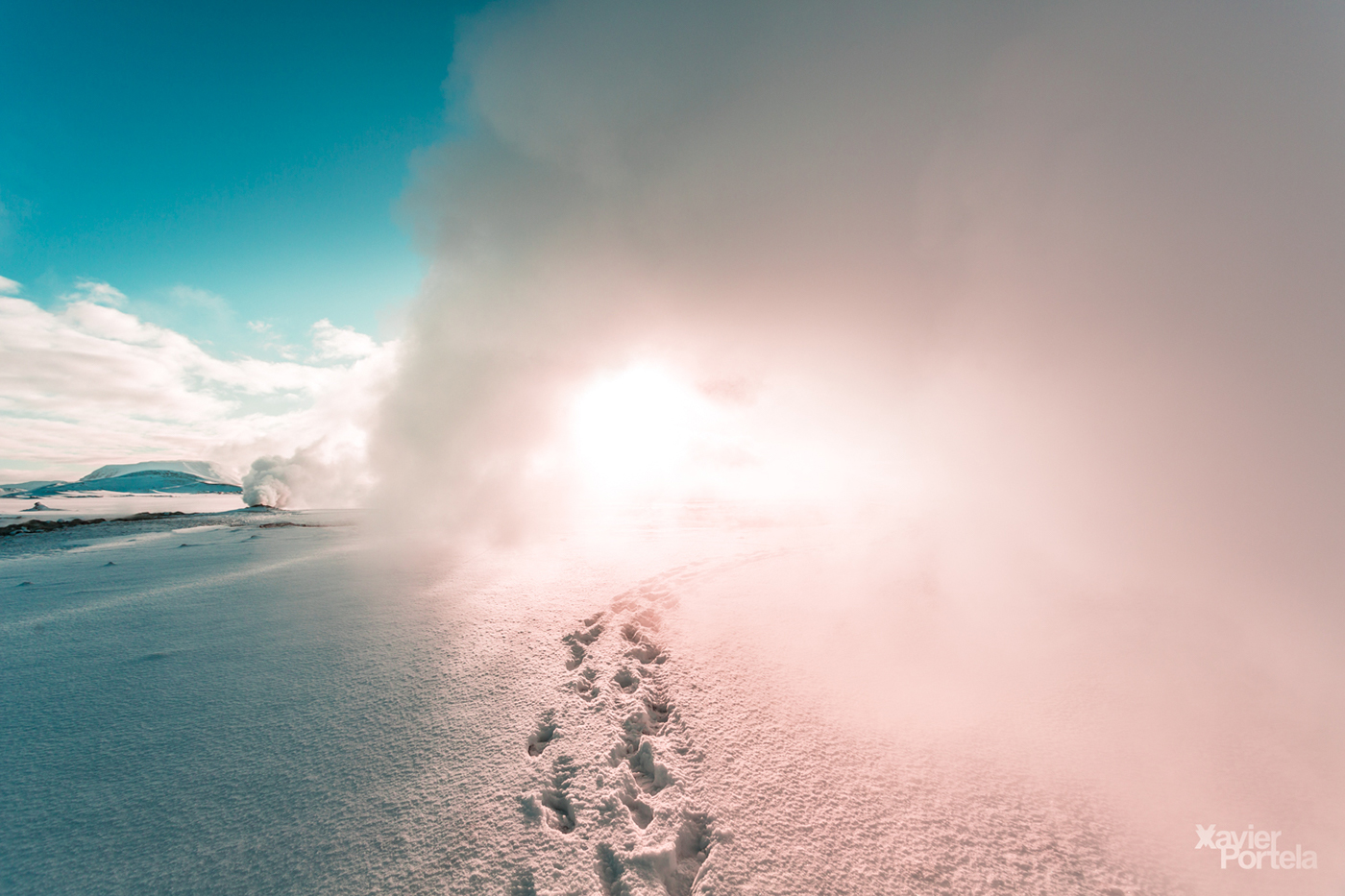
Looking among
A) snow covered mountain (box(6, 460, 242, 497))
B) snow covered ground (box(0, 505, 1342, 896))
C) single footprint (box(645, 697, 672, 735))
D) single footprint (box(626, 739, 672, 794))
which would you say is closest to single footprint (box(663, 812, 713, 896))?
snow covered ground (box(0, 505, 1342, 896))

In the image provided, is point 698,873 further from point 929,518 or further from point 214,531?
point 214,531

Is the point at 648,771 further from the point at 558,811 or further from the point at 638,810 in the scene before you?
the point at 558,811

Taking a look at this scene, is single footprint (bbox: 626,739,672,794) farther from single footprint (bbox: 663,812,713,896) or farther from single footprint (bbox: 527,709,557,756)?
single footprint (bbox: 527,709,557,756)

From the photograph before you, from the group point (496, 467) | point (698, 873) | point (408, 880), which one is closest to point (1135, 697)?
point (698, 873)

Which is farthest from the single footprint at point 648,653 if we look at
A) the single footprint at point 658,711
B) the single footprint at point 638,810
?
the single footprint at point 638,810

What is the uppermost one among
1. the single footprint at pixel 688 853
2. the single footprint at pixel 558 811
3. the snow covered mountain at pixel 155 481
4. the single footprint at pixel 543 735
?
the snow covered mountain at pixel 155 481

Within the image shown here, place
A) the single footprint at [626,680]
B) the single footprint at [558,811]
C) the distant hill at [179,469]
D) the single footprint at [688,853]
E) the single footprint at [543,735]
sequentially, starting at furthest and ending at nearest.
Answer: the distant hill at [179,469]
the single footprint at [626,680]
the single footprint at [543,735]
the single footprint at [558,811]
the single footprint at [688,853]

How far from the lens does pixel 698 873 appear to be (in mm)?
2119

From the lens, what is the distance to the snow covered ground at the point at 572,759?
2092mm

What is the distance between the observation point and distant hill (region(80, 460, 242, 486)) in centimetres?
9862

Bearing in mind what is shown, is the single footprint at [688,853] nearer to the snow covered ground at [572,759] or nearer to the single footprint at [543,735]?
the snow covered ground at [572,759]

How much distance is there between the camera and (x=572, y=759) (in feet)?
9.44

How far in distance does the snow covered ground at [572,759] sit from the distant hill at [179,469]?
133 metres

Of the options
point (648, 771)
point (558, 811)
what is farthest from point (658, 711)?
point (558, 811)
